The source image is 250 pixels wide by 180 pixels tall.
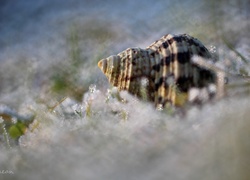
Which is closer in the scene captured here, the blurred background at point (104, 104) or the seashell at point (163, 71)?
the blurred background at point (104, 104)

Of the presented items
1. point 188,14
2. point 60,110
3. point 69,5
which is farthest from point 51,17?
point 60,110

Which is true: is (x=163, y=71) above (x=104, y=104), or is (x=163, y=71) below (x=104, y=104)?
above

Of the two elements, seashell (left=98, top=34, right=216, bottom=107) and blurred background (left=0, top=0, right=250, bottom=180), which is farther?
seashell (left=98, top=34, right=216, bottom=107)

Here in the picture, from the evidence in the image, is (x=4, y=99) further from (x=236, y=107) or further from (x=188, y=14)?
(x=236, y=107)
